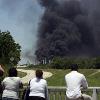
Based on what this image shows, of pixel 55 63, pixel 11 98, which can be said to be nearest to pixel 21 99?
pixel 11 98

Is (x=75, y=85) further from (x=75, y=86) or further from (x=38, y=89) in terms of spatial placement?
(x=38, y=89)

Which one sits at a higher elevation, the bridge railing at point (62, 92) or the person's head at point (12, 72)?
the person's head at point (12, 72)

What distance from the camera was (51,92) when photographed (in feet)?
44.7

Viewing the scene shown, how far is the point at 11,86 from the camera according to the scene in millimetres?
12297

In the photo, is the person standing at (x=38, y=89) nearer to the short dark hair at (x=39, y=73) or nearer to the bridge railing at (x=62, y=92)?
the short dark hair at (x=39, y=73)

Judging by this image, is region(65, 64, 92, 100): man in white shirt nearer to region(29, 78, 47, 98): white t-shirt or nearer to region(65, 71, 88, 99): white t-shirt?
region(65, 71, 88, 99): white t-shirt

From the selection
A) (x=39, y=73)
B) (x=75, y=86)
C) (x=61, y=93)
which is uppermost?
(x=39, y=73)

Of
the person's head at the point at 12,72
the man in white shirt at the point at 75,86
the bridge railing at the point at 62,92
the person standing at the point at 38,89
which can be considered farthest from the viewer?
the bridge railing at the point at 62,92

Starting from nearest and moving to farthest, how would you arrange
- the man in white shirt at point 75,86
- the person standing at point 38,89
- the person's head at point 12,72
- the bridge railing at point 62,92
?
1. the man in white shirt at point 75,86
2. the person standing at point 38,89
3. the person's head at point 12,72
4. the bridge railing at point 62,92

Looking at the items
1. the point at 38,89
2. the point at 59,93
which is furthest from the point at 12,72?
the point at 59,93

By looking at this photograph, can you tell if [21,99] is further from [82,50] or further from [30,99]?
[82,50]

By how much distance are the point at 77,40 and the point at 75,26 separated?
4.60 meters

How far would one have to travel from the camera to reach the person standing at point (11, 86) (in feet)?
40.1

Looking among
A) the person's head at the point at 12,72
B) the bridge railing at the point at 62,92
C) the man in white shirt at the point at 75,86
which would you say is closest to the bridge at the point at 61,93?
the bridge railing at the point at 62,92
